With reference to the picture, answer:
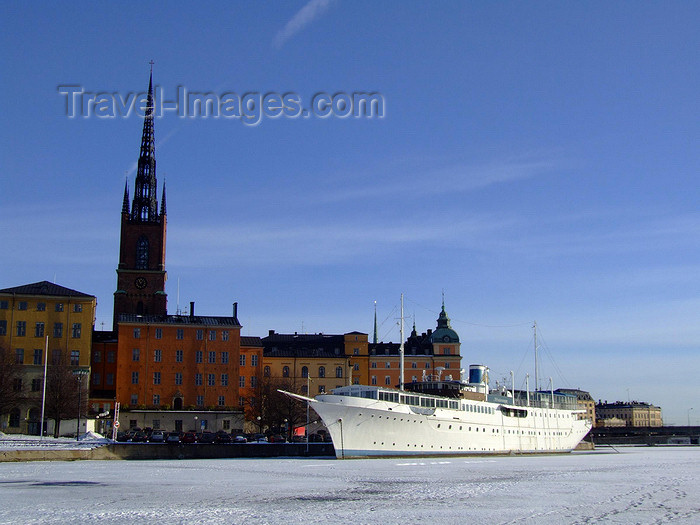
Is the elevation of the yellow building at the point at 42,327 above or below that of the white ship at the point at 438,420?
above

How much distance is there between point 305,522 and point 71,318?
75616 millimetres

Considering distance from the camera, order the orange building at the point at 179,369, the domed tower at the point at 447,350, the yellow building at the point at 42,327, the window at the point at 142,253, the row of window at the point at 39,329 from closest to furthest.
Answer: the yellow building at the point at 42,327
the row of window at the point at 39,329
the orange building at the point at 179,369
the window at the point at 142,253
the domed tower at the point at 447,350

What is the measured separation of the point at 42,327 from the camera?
92875 millimetres

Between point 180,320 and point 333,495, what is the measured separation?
72.2 metres

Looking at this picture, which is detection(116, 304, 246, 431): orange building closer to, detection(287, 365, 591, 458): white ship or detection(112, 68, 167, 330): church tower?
detection(112, 68, 167, 330): church tower

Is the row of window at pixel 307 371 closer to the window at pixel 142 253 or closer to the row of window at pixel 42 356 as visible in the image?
the window at pixel 142 253

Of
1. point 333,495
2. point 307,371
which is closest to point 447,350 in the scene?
point 307,371

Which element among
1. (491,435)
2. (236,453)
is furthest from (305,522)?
(491,435)

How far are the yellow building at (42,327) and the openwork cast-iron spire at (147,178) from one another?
34.4 metres

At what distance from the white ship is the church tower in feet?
175

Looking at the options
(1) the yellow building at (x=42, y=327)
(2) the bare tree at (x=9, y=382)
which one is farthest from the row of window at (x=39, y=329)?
(2) the bare tree at (x=9, y=382)

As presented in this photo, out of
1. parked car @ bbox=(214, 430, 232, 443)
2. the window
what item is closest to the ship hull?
parked car @ bbox=(214, 430, 232, 443)

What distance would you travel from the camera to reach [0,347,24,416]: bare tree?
80438mm

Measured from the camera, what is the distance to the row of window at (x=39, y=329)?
91.8m
